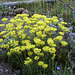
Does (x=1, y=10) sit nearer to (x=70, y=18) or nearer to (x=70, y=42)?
(x=70, y=18)

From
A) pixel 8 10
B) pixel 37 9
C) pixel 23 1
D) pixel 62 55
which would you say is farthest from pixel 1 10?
pixel 62 55

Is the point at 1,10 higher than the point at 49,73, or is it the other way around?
the point at 1,10

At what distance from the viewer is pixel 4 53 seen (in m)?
2.64

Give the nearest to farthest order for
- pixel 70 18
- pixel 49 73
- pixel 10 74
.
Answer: pixel 49 73
pixel 10 74
pixel 70 18

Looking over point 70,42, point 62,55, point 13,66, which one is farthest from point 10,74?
point 70,42

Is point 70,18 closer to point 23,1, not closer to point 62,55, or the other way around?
point 62,55

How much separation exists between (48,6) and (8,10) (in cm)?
162

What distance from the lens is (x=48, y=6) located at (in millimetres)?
5309

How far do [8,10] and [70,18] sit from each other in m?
2.45

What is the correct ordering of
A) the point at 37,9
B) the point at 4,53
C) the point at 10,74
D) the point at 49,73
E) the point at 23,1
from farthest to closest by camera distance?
the point at 23,1 → the point at 37,9 → the point at 4,53 → the point at 10,74 → the point at 49,73

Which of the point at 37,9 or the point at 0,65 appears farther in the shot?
the point at 37,9

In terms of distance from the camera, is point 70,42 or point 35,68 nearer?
point 35,68

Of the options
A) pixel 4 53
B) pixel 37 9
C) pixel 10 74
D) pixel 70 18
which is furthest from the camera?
pixel 37 9

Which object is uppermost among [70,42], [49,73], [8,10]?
[8,10]
